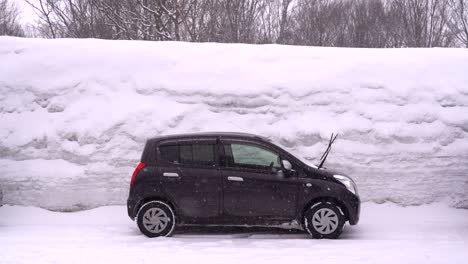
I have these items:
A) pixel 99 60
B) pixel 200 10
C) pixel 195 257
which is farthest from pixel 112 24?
pixel 195 257

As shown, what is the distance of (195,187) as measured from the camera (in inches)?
330

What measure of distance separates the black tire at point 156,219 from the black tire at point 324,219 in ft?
7.10

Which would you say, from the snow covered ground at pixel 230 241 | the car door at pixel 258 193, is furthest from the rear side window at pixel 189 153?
the snow covered ground at pixel 230 241

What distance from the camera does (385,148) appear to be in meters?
11.0

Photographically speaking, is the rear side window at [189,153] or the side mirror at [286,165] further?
the rear side window at [189,153]

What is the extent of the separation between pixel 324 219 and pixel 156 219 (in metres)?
2.67

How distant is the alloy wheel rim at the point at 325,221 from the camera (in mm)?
8250

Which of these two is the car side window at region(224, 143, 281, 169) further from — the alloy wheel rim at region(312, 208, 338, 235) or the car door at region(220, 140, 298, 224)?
the alloy wheel rim at region(312, 208, 338, 235)

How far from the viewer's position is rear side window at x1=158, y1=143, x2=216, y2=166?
336 inches

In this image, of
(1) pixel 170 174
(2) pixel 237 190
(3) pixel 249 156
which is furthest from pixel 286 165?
(1) pixel 170 174

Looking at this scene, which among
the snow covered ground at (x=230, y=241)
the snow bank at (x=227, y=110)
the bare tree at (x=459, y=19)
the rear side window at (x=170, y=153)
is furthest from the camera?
the bare tree at (x=459, y=19)

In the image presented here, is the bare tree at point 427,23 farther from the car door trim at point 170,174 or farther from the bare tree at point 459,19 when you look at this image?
the car door trim at point 170,174

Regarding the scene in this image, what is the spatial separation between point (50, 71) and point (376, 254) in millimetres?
8773

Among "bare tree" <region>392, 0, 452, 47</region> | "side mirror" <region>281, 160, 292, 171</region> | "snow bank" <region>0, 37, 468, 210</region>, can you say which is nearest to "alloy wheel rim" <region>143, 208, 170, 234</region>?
"side mirror" <region>281, 160, 292, 171</region>
